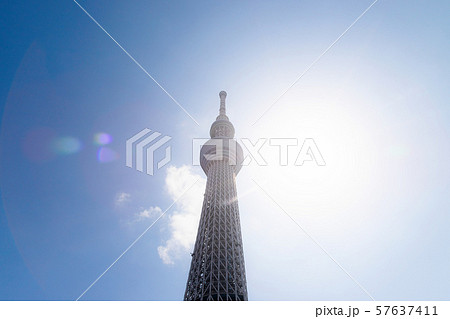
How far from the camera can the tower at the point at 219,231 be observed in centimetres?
3011

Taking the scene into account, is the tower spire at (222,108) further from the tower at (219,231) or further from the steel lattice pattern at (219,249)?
the steel lattice pattern at (219,249)

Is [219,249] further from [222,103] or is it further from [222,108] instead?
[222,103]

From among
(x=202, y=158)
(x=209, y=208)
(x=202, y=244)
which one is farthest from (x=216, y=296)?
(x=202, y=158)

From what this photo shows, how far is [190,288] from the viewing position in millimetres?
31047

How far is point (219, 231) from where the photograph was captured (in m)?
37.1

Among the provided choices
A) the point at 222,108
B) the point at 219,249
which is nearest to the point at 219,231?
the point at 219,249

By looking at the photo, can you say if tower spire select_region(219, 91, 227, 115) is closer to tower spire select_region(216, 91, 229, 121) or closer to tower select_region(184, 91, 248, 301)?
tower spire select_region(216, 91, 229, 121)

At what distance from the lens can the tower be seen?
30.1m

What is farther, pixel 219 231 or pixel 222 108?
pixel 222 108

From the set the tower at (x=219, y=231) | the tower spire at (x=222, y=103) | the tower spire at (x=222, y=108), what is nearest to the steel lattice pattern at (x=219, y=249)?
the tower at (x=219, y=231)

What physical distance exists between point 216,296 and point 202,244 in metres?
8.64

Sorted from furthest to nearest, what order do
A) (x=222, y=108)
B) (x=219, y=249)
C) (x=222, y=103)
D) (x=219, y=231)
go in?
1. (x=222, y=103)
2. (x=222, y=108)
3. (x=219, y=231)
4. (x=219, y=249)
